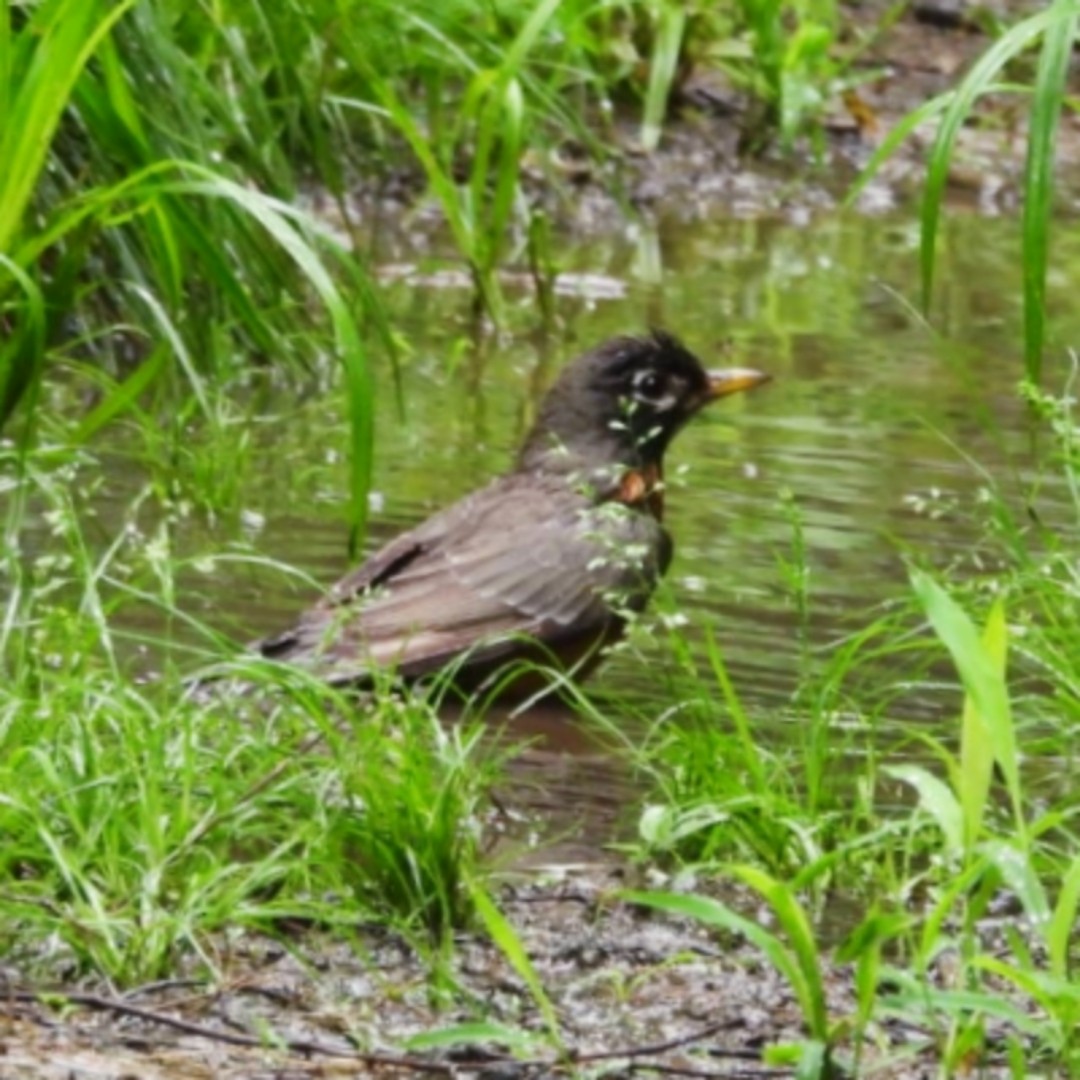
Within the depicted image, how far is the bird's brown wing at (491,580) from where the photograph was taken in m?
6.66

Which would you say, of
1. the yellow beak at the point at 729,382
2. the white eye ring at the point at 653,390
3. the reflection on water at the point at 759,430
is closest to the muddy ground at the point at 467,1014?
the reflection on water at the point at 759,430

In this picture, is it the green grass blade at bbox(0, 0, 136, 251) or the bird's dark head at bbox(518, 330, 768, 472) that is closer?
the green grass blade at bbox(0, 0, 136, 251)

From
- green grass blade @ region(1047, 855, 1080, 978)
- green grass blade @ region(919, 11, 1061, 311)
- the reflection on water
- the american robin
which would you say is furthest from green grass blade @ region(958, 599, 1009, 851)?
the american robin

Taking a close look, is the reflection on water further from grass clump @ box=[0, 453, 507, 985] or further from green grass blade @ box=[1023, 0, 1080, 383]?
grass clump @ box=[0, 453, 507, 985]

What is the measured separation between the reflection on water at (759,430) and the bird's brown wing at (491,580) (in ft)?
0.58

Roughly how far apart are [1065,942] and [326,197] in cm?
757

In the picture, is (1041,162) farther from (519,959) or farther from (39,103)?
(519,959)

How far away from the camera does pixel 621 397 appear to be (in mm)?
7457

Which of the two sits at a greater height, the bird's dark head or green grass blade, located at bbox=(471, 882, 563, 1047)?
the bird's dark head

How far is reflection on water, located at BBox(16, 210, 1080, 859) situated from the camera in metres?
6.94

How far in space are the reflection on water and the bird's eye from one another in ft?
0.76

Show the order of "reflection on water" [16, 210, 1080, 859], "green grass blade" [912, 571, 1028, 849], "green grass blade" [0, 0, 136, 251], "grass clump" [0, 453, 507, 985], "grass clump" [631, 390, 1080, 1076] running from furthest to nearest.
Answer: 1. "reflection on water" [16, 210, 1080, 859]
2. "green grass blade" [0, 0, 136, 251]
3. "grass clump" [0, 453, 507, 985]
4. "green grass blade" [912, 571, 1028, 849]
5. "grass clump" [631, 390, 1080, 1076]

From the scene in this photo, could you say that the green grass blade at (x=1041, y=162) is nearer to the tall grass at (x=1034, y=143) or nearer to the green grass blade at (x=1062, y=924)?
the tall grass at (x=1034, y=143)

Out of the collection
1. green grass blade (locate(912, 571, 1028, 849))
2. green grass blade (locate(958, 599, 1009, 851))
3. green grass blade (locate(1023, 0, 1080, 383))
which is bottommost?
green grass blade (locate(958, 599, 1009, 851))
